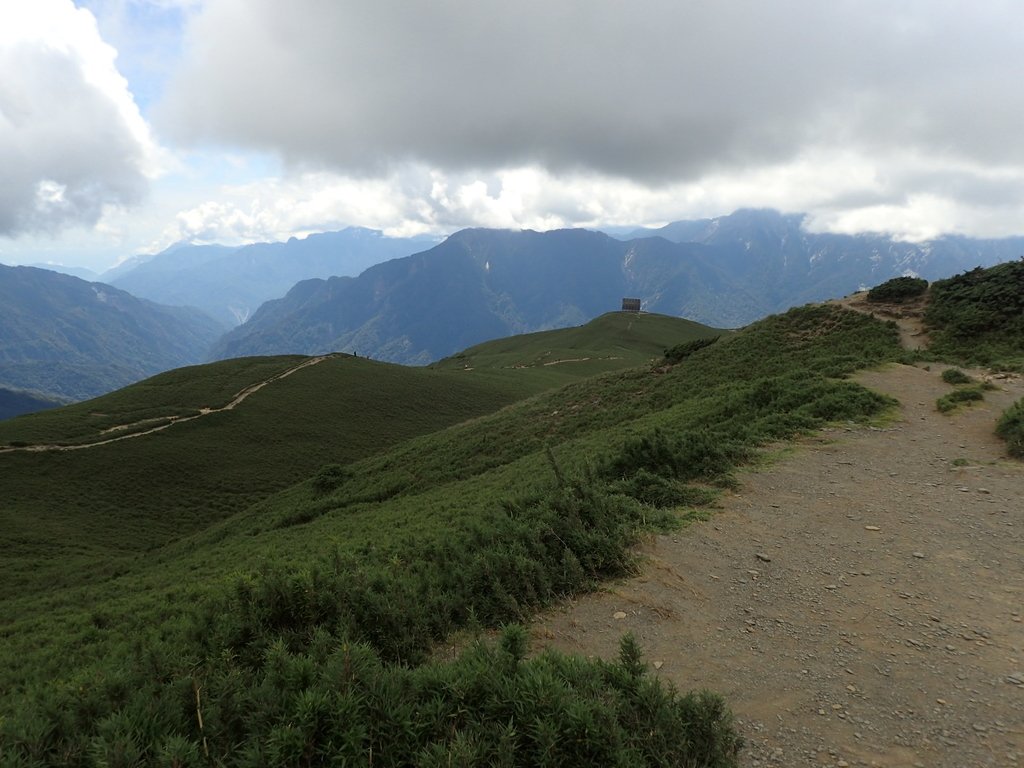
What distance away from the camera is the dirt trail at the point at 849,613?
5.31 meters

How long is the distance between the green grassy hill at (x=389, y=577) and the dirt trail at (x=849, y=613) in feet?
3.44

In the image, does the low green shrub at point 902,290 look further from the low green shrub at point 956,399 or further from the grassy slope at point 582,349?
the grassy slope at point 582,349

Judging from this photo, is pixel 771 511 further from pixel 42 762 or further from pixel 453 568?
pixel 42 762

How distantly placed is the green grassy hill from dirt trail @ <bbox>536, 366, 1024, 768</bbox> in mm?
1047

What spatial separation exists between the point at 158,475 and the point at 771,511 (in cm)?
5812

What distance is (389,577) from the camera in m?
8.68

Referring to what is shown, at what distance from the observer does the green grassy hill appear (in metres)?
3.96

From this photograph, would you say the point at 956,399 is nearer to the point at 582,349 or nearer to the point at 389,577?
the point at 389,577

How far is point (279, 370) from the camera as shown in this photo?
84.7 m

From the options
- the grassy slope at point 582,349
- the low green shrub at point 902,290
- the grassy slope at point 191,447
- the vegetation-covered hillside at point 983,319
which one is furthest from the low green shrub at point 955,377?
the grassy slope at point 582,349

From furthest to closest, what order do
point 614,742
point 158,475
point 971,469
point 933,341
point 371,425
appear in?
point 371,425 → point 158,475 → point 933,341 → point 971,469 → point 614,742

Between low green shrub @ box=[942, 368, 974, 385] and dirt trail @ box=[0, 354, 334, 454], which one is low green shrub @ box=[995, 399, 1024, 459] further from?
dirt trail @ box=[0, 354, 334, 454]


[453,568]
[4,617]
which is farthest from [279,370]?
[453,568]

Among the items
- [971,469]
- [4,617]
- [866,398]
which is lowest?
[4,617]
